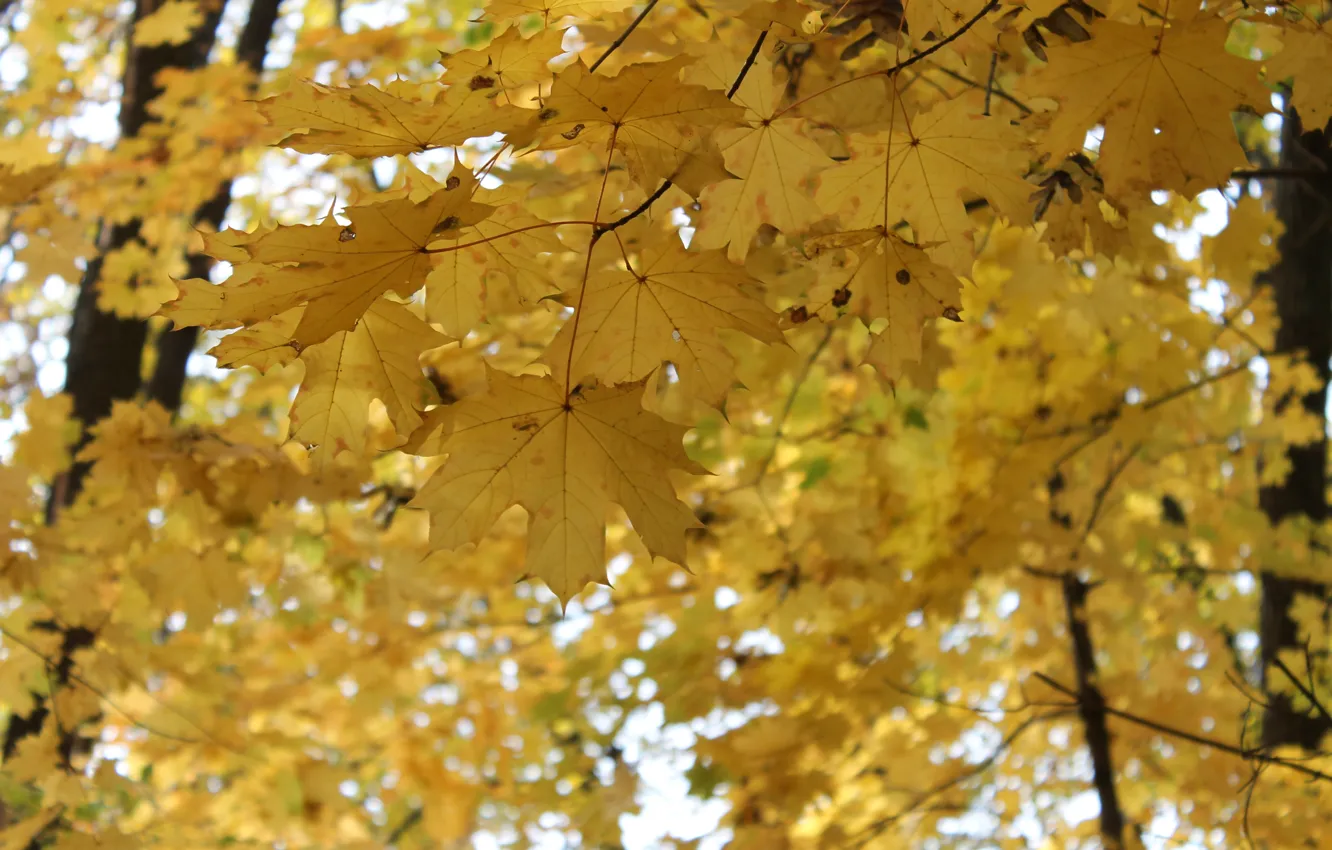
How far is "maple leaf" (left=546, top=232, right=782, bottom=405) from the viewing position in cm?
111

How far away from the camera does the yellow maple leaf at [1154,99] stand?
3.41ft

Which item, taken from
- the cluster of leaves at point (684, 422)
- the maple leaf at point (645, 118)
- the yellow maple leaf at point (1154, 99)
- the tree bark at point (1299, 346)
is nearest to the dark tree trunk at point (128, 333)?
the cluster of leaves at point (684, 422)

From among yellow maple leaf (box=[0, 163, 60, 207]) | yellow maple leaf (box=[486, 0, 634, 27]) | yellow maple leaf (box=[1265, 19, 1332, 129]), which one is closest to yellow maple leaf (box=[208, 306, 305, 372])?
yellow maple leaf (box=[486, 0, 634, 27])

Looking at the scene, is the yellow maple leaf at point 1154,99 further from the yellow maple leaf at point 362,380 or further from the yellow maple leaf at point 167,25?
the yellow maple leaf at point 167,25

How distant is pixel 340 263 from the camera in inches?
37.9

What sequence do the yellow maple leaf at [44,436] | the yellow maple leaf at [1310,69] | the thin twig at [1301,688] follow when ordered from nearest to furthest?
1. the yellow maple leaf at [1310,69]
2. the thin twig at [1301,688]
3. the yellow maple leaf at [44,436]

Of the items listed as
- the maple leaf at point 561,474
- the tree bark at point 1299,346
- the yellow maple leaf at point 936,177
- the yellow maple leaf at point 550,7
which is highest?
the yellow maple leaf at point 550,7

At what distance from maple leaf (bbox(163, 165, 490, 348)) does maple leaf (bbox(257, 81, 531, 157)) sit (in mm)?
69

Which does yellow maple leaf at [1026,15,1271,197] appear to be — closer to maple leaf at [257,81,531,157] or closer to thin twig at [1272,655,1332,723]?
maple leaf at [257,81,531,157]

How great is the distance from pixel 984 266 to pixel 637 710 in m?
1.73

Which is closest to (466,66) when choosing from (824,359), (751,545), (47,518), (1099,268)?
(751,545)

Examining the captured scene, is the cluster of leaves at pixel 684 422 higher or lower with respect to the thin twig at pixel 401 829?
higher

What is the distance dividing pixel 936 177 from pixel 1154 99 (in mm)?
268

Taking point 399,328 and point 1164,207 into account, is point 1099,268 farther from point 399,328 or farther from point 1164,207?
point 399,328
